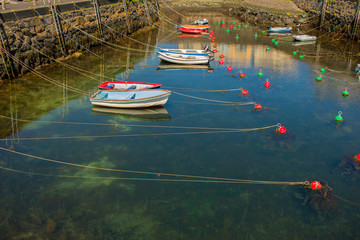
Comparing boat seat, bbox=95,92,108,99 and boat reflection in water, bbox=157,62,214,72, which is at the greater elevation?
boat seat, bbox=95,92,108,99

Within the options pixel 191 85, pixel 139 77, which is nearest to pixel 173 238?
pixel 191 85

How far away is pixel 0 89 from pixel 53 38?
388 inches

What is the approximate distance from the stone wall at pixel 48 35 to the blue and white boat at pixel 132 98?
35.2 feet

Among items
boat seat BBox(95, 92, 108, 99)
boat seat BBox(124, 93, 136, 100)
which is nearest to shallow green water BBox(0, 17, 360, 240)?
boat seat BBox(95, 92, 108, 99)

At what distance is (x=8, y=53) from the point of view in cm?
2570

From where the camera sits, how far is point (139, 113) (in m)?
21.4

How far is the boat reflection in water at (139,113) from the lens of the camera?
818 inches

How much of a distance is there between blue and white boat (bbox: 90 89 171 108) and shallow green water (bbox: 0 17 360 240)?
2.51ft

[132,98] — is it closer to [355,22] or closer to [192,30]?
[192,30]

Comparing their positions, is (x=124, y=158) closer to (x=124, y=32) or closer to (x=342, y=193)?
(x=342, y=193)

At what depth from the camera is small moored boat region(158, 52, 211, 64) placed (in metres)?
31.6

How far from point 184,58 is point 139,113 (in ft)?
41.5

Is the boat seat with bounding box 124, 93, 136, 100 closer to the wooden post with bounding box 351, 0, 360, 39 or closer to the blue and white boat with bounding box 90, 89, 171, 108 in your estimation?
the blue and white boat with bounding box 90, 89, 171, 108

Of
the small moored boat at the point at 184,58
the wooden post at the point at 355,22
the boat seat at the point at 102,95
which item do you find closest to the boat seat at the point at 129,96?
the boat seat at the point at 102,95
